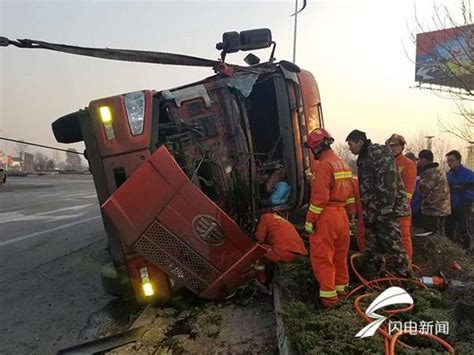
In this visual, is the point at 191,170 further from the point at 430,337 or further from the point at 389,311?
the point at 430,337

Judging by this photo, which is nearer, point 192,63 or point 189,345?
point 189,345

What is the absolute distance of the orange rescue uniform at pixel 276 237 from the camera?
407 cm

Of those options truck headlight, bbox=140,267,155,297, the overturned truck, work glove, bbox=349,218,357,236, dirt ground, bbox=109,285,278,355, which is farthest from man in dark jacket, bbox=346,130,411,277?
truck headlight, bbox=140,267,155,297

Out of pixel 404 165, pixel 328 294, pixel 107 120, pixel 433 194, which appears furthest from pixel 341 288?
pixel 433 194

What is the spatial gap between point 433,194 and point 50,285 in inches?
207

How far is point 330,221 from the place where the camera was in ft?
12.2

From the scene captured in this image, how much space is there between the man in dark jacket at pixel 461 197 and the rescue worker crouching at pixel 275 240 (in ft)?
12.2

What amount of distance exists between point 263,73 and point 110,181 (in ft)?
6.30

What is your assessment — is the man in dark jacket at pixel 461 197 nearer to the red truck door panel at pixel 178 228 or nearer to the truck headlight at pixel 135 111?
the red truck door panel at pixel 178 228

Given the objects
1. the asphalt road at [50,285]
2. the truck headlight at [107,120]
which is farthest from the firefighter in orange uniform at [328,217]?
the asphalt road at [50,285]

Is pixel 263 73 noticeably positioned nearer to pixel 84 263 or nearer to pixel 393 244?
pixel 393 244

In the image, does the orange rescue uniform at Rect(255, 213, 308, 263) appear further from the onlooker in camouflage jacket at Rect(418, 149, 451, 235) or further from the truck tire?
the onlooker in camouflage jacket at Rect(418, 149, 451, 235)

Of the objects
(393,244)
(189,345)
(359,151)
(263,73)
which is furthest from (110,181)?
(393,244)

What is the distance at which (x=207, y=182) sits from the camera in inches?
156
